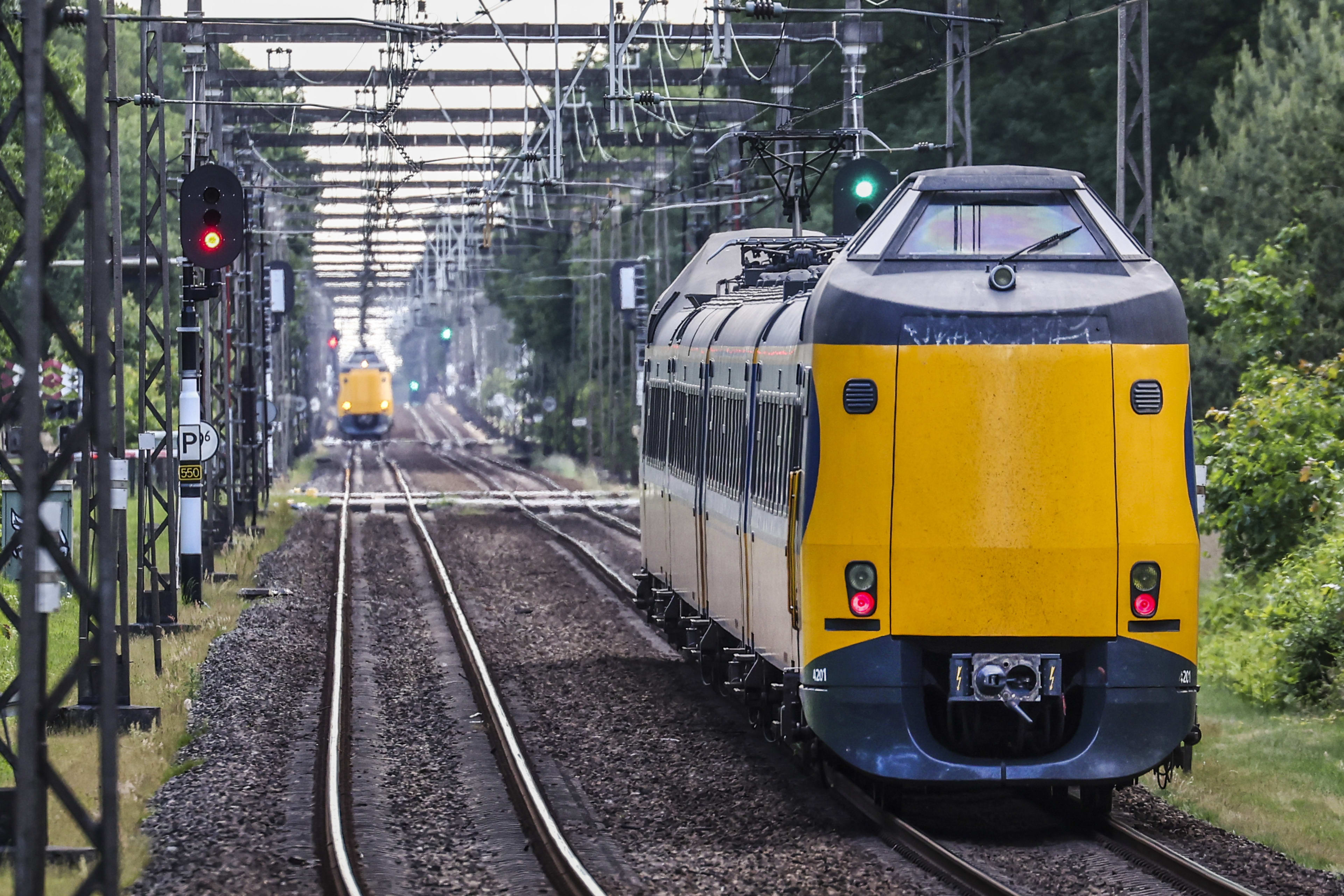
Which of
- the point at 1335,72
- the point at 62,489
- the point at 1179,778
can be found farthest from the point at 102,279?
the point at 1335,72

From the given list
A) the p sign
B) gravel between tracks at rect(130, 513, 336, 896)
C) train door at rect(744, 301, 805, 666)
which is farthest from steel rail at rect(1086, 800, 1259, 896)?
the p sign

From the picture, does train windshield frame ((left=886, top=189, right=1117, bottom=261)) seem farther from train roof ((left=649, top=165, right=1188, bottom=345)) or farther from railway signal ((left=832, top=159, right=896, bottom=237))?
railway signal ((left=832, top=159, right=896, bottom=237))

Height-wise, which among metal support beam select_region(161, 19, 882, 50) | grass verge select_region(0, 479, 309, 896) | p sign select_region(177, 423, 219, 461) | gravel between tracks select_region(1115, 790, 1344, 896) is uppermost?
metal support beam select_region(161, 19, 882, 50)

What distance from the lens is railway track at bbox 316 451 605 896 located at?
10.4 m

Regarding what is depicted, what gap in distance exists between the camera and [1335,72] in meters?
27.4

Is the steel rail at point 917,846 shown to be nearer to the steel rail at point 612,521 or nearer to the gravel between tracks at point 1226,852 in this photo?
the gravel between tracks at point 1226,852

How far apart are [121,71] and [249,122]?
40839 mm

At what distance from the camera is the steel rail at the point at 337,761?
1048 centimetres

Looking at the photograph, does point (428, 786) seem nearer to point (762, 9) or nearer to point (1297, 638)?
point (1297, 638)

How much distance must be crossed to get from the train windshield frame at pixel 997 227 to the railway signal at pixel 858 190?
1142cm

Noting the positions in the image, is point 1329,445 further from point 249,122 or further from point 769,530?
point 249,122

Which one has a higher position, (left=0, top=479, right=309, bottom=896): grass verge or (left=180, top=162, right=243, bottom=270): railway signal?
(left=180, top=162, right=243, bottom=270): railway signal

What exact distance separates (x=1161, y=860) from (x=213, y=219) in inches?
467

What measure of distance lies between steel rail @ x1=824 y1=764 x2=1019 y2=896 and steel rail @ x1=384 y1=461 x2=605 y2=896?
1.77m
